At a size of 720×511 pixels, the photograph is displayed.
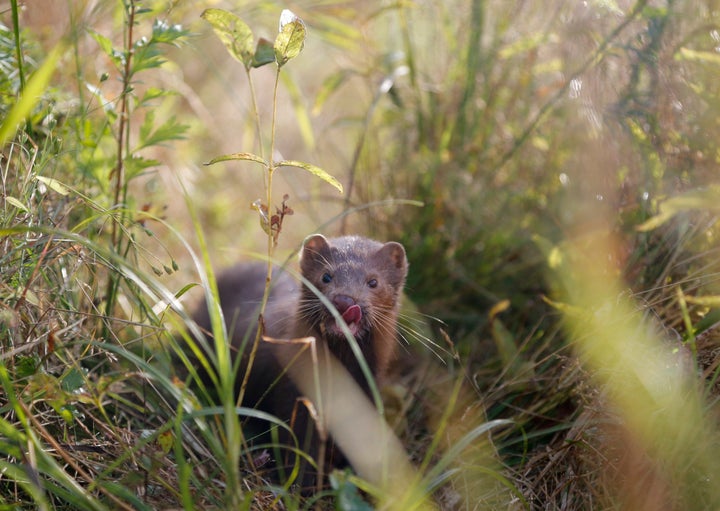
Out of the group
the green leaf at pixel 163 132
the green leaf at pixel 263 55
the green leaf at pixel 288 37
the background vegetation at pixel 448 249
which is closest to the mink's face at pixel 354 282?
the background vegetation at pixel 448 249

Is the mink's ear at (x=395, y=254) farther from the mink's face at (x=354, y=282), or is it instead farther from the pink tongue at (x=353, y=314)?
the pink tongue at (x=353, y=314)

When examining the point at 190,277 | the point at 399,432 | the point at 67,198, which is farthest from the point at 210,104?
the point at 399,432

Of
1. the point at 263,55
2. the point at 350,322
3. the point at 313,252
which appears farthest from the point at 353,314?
the point at 263,55

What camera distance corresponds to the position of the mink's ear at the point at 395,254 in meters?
4.13

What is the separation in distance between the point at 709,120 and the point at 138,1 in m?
3.14

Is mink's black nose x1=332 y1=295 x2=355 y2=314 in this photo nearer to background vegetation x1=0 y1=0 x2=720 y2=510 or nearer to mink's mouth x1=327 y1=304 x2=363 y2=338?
mink's mouth x1=327 y1=304 x2=363 y2=338

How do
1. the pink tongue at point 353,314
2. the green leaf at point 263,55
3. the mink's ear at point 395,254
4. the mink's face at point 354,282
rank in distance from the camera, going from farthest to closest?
the mink's ear at point 395,254, the mink's face at point 354,282, the pink tongue at point 353,314, the green leaf at point 263,55

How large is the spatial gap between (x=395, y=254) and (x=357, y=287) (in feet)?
1.49

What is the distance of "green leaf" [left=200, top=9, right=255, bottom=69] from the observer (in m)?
2.83

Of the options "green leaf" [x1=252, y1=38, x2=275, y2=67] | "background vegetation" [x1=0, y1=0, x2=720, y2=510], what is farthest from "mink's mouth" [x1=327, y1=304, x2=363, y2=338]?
"green leaf" [x1=252, y1=38, x2=275, y2=67]

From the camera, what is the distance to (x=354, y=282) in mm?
3877

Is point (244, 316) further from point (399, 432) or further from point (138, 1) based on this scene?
point (138, 1)

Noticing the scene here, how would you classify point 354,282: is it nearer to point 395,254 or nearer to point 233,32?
point 395,254

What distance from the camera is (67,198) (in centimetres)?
361
